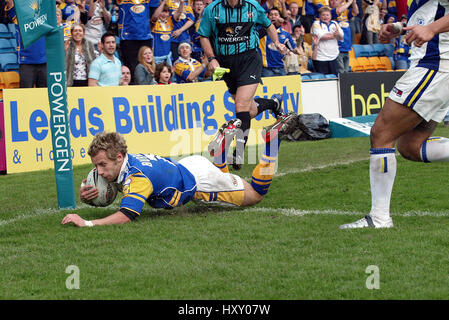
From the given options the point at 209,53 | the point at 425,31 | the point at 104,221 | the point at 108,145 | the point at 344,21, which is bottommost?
the point at 104,221

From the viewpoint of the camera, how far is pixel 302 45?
1723 centimetres

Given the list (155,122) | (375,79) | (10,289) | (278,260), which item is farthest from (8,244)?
(375,79)

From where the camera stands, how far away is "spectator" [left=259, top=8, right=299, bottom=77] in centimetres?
1533

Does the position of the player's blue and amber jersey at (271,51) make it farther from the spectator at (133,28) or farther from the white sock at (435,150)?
the white sock at (435,150)

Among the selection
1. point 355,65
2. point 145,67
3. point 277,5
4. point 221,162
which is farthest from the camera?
point 355,65

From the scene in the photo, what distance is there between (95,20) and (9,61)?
1.77 meters

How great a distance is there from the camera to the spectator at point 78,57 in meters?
12.2

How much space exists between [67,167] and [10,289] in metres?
2.90

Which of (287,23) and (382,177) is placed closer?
(382,177)

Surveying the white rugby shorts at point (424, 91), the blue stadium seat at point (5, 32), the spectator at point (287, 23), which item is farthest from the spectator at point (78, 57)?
the white rugby shorts at point (424, 91)

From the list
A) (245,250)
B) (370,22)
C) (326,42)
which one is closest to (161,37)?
(326,42)

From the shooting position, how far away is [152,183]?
603 cm

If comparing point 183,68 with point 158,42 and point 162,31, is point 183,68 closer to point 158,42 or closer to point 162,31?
point 158,42

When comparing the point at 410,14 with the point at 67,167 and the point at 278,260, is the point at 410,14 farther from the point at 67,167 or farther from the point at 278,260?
the point at 67,167
